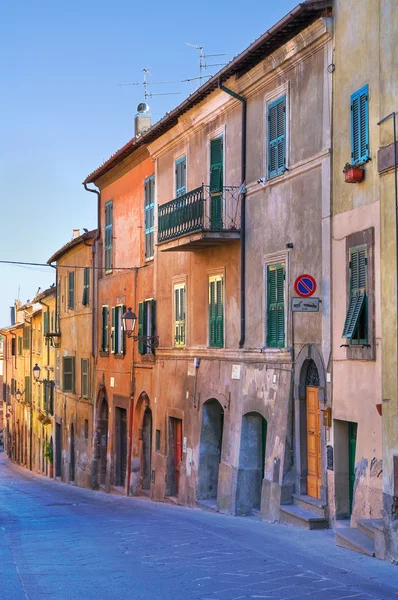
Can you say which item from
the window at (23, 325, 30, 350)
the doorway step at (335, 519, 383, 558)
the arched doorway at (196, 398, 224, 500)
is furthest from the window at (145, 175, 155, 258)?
the window at (23, 325, 30, 350)

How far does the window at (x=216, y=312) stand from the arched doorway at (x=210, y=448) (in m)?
1.46

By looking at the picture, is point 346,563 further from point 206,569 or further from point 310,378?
point 310,378

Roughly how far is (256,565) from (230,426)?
8253 mm

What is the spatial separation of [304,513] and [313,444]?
126cm

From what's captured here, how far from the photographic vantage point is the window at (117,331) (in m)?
30.7

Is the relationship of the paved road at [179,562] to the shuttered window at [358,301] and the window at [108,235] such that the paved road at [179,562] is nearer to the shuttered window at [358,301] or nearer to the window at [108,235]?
the shuttered window at [358,301]

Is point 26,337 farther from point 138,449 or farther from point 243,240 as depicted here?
point 243,240

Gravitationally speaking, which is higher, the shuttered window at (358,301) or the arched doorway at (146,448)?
the shuttered window at (358,301)

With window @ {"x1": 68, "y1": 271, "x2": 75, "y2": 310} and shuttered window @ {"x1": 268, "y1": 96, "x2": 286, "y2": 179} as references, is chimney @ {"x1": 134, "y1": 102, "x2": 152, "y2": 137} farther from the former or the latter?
shuttered window @ {"x1": 268, "y1": 96, "x2": 286, "y2": 179}

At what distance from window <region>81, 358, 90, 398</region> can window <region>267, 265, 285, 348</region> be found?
17.4 metres

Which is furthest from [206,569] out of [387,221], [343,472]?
[387,221]

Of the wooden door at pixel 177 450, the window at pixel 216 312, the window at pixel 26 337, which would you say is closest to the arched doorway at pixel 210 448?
the window at pixel 216 312

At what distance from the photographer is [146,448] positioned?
2875 cm

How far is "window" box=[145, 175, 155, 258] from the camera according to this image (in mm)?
27547
